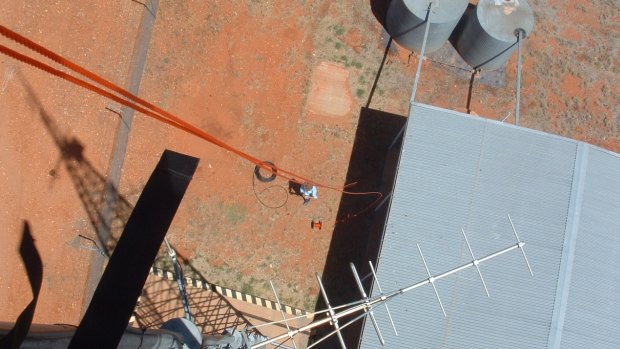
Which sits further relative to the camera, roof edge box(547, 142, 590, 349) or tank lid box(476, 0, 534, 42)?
tank lid box(476, 0, 534, 42)

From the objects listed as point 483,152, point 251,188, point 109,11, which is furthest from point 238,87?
point 483,152

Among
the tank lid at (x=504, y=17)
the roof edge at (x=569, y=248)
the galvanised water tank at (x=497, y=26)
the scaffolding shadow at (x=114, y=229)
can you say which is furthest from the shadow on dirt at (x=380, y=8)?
the scaffolding shadow at (x=114, y=229)

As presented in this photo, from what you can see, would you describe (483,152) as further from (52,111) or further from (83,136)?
(52,111)

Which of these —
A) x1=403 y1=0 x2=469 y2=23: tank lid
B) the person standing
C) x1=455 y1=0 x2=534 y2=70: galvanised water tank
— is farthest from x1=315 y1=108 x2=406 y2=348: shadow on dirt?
x1=455 y1=0 x2=534 y2=70: galvanised water tank

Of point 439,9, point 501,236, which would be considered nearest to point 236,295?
point 501,236

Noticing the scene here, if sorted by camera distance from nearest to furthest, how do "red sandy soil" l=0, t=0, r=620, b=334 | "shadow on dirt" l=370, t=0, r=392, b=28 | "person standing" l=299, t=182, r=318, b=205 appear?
1. "red sandy soil" l=0, t=0, r=620, b=334
2. "person standing" l=299, t=182, r=318, b=205
3. "shadow on dirt" l=370, t=0, r=392, b=28

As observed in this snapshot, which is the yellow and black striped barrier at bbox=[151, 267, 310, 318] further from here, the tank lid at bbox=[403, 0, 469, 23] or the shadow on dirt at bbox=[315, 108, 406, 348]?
the tank lid at bbox=[403, 0, 469, 23]

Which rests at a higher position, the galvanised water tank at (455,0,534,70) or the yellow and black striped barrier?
the galvanised water tank at (455,0,534,70)
